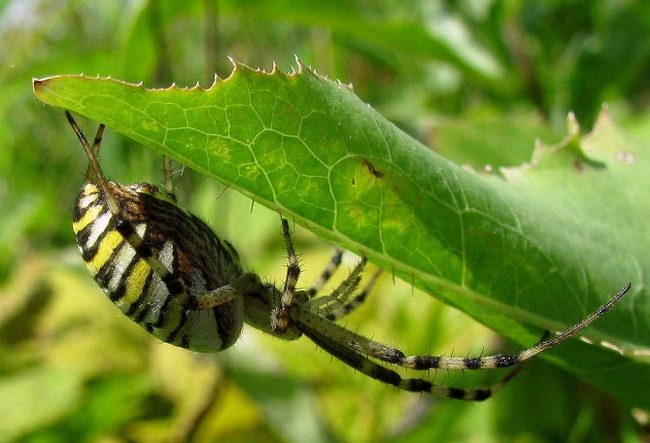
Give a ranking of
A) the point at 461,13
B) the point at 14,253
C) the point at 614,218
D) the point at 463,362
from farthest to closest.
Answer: the point at 14,253 → the point at 461,13 → the point at 463,362 → the point at 614,218

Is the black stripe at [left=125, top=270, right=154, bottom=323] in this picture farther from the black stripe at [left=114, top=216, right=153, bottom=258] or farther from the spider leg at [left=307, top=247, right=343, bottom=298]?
the spider leg at [left=307, top=247, right=343, bottom=298]

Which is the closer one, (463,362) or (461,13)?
(463,362)

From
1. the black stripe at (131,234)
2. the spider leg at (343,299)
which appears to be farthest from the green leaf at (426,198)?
the spider leg at (343,299)

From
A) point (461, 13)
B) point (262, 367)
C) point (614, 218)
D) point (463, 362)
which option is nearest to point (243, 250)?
point (262, 367)

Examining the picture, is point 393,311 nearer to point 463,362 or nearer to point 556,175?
point 463,362

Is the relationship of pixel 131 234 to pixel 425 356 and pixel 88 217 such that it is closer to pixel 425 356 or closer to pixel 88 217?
pixel 88 217

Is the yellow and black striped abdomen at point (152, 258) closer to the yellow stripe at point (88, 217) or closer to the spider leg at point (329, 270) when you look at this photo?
the yellow stripe at point (88, 217)

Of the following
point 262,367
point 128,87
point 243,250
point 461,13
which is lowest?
point 128,87
